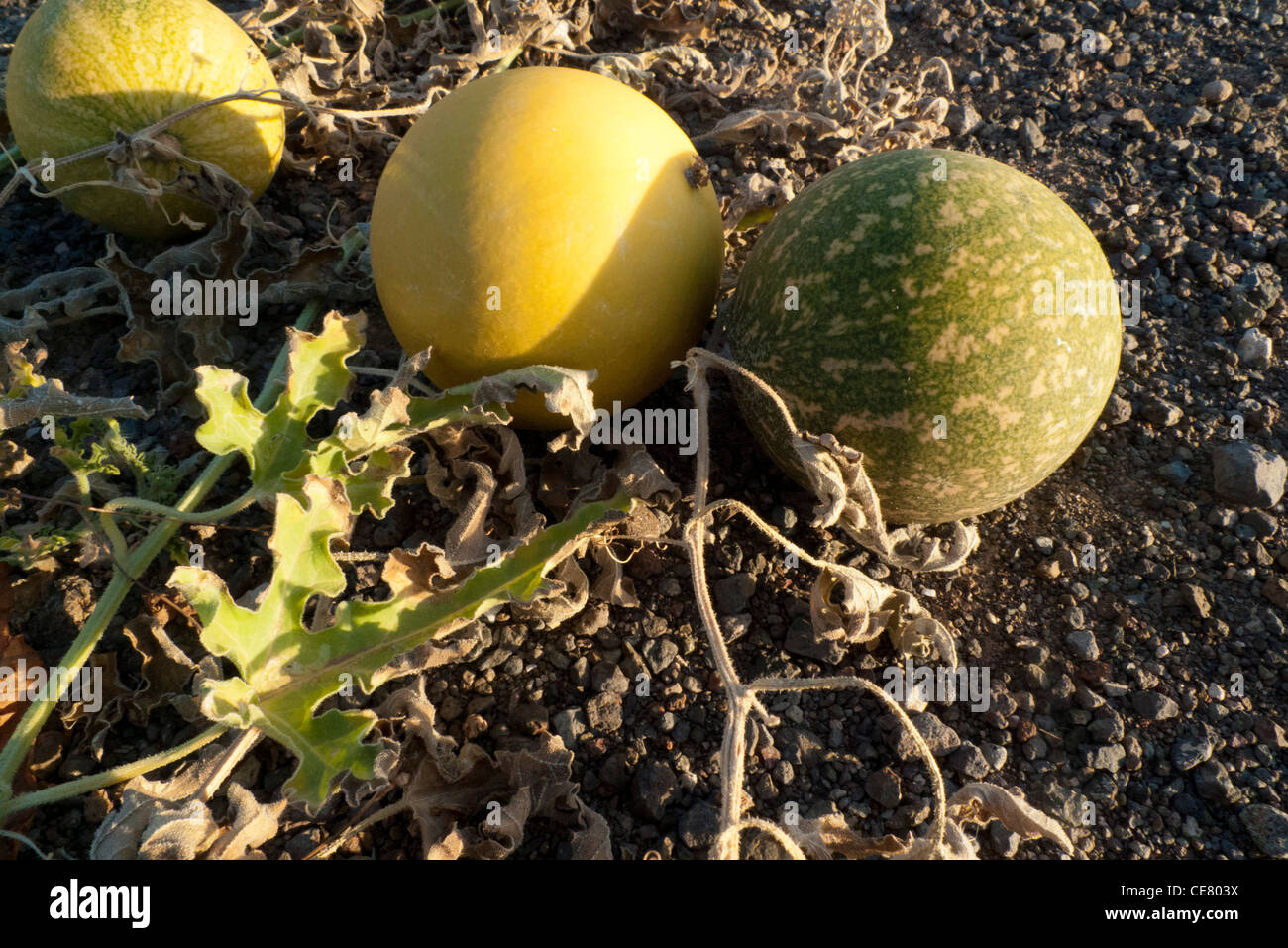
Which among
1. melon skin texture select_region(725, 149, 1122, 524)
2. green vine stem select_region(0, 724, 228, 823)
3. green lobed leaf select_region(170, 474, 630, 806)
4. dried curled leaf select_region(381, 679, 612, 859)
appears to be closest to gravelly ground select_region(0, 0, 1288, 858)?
dried curled leaf select_region(381, 679, 612, 859)

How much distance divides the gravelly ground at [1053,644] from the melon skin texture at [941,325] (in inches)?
19.0

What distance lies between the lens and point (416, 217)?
2271 millimetres

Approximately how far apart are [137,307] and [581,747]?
2.01 meters

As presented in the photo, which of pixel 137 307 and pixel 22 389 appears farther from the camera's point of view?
pixel 137 307

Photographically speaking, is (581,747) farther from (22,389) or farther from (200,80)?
(200,80)

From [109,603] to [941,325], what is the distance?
6.77ft

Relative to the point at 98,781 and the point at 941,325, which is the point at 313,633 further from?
the point at 941,325

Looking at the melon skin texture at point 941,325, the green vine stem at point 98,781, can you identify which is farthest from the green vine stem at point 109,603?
the melon skin texture at point 941,325

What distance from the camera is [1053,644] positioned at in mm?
2537

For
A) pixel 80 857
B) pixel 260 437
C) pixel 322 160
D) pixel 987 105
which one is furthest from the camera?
pixel 987 105

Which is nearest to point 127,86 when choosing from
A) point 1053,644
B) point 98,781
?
point 98,781

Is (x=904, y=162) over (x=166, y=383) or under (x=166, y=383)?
over

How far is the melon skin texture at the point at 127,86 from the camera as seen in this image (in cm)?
278
